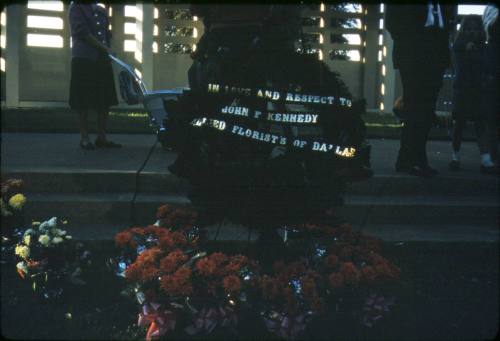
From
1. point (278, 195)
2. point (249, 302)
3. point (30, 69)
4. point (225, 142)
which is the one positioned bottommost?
point (249, 302)

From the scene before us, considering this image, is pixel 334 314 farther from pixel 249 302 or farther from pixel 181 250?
pixel 181 250

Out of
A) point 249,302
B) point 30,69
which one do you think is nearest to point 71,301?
point 249,302

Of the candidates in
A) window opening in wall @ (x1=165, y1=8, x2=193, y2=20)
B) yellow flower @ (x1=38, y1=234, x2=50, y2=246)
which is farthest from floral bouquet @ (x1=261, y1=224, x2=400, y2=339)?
window opening in wall @ (x1=165, y1=8, x2=193, y2=20)

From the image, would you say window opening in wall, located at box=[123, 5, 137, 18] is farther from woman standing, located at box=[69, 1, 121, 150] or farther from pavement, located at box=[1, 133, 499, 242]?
pavement, located at box=[1, 133, 499, 242]

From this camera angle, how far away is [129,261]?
3195mm

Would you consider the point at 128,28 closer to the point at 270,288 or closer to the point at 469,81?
the point at 469,81

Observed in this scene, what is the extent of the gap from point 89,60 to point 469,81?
3296 millimetres

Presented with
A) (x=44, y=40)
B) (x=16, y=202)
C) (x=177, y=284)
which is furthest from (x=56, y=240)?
(x=44, y=40)

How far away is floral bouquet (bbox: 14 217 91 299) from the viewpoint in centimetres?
326

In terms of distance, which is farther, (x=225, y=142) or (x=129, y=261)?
(x=129, y=261)

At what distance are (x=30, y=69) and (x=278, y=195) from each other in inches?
423

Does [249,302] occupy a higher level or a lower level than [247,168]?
lower

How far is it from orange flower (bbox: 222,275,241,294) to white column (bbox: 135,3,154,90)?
34.4ft

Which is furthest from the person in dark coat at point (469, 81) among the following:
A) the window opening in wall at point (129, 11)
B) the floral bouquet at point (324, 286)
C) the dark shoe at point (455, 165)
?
the window opening in wall at point (129, 11)
